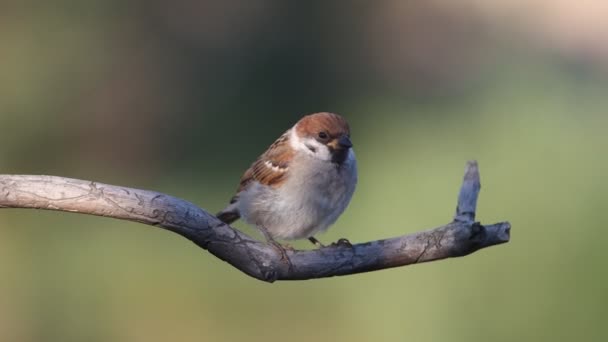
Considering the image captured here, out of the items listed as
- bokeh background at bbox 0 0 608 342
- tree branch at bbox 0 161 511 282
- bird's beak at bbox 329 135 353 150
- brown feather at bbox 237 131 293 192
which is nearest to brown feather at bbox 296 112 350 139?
bird's beak at bbox 329 135 353 150

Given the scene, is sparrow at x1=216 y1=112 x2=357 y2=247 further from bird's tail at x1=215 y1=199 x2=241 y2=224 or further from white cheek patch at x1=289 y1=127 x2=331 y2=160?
bird's tail at x1=215 y1=199 x2=241 y2=224

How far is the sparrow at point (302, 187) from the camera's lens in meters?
3.32

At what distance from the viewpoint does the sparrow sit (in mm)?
3322

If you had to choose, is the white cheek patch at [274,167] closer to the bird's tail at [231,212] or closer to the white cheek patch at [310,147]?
the white cheek patch at [310,147]

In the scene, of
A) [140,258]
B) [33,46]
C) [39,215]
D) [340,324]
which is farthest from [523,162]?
[33,46]

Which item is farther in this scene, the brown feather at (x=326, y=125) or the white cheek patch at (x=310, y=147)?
the white cheek patch at (x=310, y=147)

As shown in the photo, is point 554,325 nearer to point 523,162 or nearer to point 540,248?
point 540,248

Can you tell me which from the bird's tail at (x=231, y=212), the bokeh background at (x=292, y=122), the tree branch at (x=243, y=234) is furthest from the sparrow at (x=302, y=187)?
the bokeh background at (x=292, y=122)

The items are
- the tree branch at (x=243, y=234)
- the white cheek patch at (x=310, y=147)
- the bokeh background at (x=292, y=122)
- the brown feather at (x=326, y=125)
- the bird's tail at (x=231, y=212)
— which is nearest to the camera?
the tree branch at (x=243, y=234)

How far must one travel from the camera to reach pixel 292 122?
796 centimetres

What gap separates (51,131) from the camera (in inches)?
311

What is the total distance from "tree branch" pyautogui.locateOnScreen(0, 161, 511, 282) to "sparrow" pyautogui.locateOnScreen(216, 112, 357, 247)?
0.39 m

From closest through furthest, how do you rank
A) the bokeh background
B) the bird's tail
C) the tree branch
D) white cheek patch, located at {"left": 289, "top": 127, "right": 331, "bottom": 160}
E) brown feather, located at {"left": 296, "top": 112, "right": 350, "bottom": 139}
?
the tree branch
brown feather, located at {"left": 296, "top": 112, "right": 350, "bottom": 139}
white cheek patch, located at {"left": 289, "top": 127, "right": 331, "bottom": 160}
the bird's tail
the bokeh background

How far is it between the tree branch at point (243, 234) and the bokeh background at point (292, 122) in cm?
217
